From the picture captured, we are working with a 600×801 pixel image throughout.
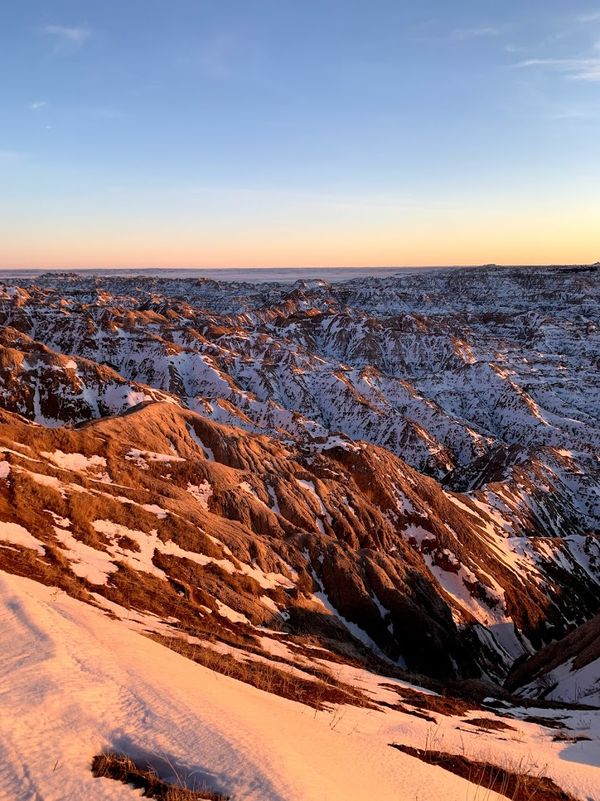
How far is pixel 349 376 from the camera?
527 feet

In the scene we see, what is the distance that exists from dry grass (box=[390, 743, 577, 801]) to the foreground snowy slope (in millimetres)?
453

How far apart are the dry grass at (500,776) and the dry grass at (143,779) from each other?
18.5ft

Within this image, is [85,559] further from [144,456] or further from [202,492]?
[144,456]

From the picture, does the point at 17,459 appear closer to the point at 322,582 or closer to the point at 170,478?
the point at 170,478

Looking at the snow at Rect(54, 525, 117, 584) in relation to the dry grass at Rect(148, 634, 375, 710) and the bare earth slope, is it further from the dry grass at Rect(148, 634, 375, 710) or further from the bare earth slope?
the dry grass at Rect(148, 634, 375, 710)

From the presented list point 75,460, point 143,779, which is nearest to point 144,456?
point 75,460

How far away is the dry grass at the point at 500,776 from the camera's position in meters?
9.58

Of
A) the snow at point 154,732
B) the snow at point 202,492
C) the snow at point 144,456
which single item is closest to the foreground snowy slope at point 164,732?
the snow at point 154,732

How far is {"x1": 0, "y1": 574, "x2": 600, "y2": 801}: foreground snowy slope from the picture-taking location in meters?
6.32

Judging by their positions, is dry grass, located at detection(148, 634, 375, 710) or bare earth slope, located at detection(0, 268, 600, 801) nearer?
dry grass, located at detection(148, 634, 375, 710)

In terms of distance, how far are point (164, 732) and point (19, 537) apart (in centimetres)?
1808

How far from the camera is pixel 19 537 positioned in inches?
882

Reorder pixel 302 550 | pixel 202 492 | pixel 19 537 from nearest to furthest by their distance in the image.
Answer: pixel 19 537 < pixel 302 550 < pixel 202 492

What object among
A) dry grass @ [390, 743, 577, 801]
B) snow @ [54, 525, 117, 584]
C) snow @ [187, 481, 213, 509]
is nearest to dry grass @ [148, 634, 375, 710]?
dry grass @ [390, 743, 577, 801]
